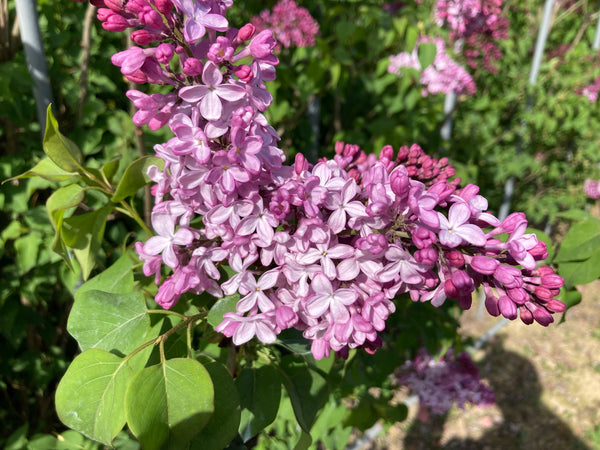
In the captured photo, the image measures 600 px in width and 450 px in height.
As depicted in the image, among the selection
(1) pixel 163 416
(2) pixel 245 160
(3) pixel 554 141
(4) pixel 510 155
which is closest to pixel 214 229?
(2) pixel 245 160

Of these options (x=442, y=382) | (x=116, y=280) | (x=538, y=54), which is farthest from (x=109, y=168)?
(x=538, y=54)

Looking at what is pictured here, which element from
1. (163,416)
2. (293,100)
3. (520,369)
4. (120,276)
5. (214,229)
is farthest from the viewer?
(520,369)

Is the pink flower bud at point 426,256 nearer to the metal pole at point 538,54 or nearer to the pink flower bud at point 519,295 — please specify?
the pink flower bud at point 519,295

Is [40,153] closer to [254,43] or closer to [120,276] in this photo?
[120,276]

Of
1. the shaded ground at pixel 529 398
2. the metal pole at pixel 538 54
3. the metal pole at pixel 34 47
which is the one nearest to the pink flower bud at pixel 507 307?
the metal pole at pixel 34 47

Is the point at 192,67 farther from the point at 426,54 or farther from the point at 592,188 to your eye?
the point at 592,188

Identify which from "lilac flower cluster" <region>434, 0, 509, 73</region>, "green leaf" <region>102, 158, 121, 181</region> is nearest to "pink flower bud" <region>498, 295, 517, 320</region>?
"green leaf" <region>102, 158, 121, 181</region>

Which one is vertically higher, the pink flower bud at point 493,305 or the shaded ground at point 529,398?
the pink flower bud at point 493,305
